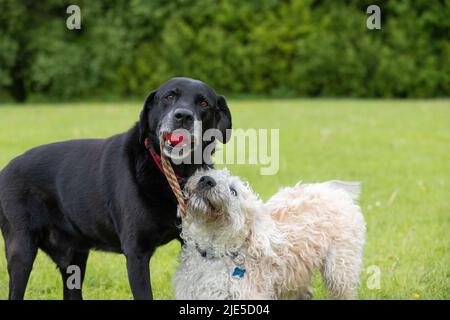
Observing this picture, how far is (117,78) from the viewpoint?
25281 mm

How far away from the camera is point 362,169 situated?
9289mm

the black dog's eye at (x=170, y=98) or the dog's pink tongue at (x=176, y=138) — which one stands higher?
the black dog's eye at (x=170, y=98)

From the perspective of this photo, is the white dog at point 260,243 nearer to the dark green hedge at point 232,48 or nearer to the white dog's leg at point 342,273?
the white dog's leg at point 342,273

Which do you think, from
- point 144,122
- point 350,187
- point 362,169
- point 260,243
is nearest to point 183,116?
point 144,122

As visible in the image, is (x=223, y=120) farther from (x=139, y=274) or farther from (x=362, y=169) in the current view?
(x=362, y=169)

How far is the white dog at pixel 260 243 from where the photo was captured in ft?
12.2

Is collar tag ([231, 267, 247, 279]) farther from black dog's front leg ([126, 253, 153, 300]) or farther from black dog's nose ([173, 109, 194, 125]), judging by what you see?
black dog's nose ([173, 109, 194, 125])

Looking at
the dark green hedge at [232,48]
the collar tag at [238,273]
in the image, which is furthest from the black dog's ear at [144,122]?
the dark green hedge at [232,48]

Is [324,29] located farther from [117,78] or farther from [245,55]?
[117,78]

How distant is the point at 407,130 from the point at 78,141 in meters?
10.2

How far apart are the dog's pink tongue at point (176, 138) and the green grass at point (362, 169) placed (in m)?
1.36

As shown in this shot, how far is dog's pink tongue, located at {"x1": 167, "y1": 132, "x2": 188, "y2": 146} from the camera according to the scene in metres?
3.65

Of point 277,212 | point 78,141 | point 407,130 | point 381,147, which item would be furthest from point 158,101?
point 407,130
